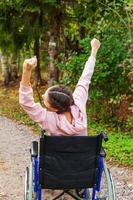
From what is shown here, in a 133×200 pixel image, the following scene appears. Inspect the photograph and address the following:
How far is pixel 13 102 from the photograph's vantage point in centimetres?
1488

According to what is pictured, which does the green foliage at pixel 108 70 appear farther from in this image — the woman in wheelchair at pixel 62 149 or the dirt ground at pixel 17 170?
the woman in wheelchair at pixel 62 149

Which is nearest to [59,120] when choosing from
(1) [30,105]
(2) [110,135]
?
(1) [30,105]

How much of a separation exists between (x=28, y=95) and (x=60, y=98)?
13.0 inches

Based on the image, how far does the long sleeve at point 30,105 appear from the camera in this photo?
14.3 ft

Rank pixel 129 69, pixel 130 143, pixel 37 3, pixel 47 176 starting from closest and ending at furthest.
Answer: pixel 47 176, pixel 130 143, pixel 129 69, pixel 37 3

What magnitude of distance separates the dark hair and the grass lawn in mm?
3145

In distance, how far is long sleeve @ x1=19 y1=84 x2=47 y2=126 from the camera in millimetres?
4359

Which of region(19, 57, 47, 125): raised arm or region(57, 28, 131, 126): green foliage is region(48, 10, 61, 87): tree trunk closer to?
region(57, 28, 131, 126): green foliage

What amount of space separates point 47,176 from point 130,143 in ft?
13.4

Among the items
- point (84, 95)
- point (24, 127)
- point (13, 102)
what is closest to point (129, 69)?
point (24, 127)

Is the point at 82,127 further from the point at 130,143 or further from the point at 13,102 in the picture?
the point at 13,102

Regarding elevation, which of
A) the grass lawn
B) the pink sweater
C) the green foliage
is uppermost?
the pink sweater

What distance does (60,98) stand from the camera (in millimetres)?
4543

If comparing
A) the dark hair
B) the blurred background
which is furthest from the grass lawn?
the dark hair
